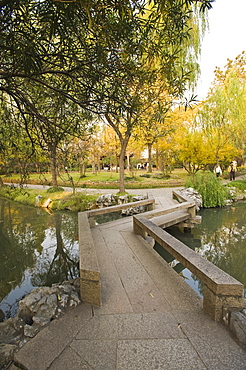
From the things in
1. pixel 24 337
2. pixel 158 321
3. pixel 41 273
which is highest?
pixel 158 321

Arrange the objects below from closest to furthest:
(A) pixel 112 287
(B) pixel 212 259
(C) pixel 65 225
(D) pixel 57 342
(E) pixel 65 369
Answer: (E) pixel 65 369
(D) pixel 57 342
(A) pixel 112 287
(B) pixel 212 259
(C) pixel 65 225

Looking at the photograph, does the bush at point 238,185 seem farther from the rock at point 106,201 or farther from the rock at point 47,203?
the rock at point 47,203

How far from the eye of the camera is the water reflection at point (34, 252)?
4613 mm

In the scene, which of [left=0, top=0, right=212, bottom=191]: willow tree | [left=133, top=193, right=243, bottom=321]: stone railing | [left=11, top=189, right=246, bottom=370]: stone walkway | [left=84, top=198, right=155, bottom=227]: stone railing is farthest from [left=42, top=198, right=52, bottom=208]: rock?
[left=133, top=193, right=243, bottom=321]: stone railing

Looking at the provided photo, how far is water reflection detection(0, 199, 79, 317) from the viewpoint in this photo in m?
4.61

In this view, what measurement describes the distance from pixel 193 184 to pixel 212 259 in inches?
267

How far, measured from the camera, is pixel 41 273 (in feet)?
16.9

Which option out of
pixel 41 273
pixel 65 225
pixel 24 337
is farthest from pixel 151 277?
pixel 65 225

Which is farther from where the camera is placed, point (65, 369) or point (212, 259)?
point (212, 259)

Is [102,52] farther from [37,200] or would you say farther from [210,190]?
[37,200]

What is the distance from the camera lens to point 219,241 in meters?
6.93

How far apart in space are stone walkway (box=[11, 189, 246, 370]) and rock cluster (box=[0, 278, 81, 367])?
130mm

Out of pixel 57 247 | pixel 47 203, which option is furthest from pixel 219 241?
pixel 47 203

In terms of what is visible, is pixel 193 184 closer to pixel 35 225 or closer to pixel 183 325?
pixel 35 225
